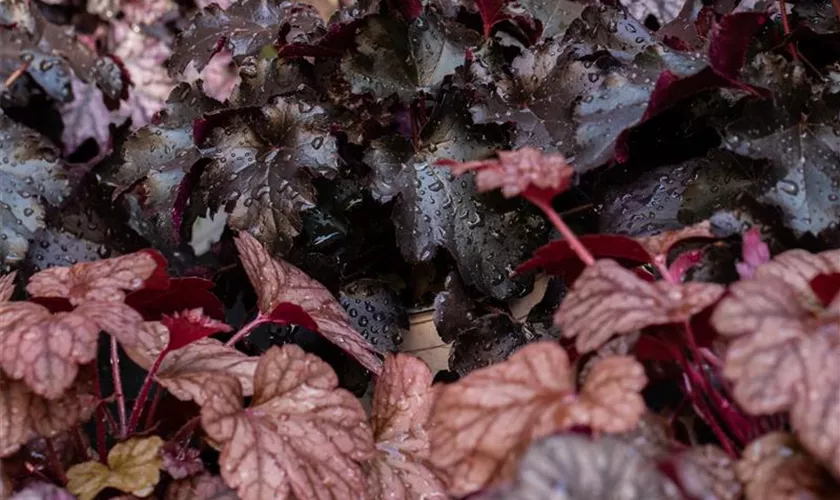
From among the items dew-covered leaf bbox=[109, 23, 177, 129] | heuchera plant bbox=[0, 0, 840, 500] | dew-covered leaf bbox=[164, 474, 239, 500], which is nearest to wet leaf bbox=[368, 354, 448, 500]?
heuchera plant bbox=[0, 0, 840, 500]

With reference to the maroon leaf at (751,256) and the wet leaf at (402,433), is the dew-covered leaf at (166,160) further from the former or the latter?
the maroon leaf at (751,256)

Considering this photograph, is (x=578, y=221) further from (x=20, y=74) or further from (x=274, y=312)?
(x=20, y=74)

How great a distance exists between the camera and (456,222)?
1035 mm

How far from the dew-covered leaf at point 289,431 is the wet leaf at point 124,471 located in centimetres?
11

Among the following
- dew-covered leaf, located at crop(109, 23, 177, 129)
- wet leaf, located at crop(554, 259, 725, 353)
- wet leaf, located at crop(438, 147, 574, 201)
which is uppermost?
wet leaf, located at crop(438, 147, 574, 201)

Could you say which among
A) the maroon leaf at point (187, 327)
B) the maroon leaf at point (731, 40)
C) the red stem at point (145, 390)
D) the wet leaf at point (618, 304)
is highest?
the maroon leaf at point (731, 40)

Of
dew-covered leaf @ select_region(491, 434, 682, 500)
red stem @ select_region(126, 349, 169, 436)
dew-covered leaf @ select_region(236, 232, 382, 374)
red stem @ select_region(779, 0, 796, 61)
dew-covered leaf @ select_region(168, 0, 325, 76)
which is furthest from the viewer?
dew-covered leaf @ select_region(168, 0, 325, 76)

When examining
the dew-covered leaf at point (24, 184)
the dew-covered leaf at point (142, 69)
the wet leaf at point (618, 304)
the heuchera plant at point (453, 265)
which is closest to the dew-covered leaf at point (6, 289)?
the heuchera plant at point (453, 265)

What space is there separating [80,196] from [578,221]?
897mm

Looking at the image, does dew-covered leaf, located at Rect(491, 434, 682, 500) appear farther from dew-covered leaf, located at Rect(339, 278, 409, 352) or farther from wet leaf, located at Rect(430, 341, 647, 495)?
dew-covered leaf, located at Rect(339, 278, 409, 352)

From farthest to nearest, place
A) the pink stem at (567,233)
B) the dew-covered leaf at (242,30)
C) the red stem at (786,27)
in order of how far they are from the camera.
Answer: the dew-covered leaf at (242,30), the red stem at (786,27), the pink stem at (567,233)

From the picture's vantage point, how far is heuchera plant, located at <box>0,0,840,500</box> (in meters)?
0.55

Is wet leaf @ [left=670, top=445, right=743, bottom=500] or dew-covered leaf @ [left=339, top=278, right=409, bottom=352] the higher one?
wet leaf @ [left=670, top=445, right=743, bottom=500]

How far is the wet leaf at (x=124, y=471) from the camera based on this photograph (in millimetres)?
723
